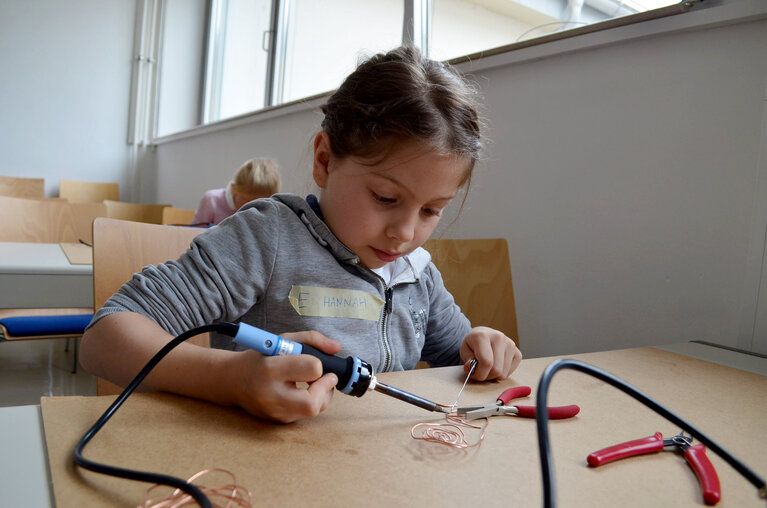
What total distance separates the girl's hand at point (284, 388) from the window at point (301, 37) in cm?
63

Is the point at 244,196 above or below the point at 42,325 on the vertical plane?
above

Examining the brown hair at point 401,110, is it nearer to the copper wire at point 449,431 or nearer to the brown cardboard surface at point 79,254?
the copper wire at point 449,431

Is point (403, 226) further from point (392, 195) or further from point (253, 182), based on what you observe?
point (253, 182)

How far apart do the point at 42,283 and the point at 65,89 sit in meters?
4.30

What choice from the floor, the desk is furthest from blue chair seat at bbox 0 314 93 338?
the floor

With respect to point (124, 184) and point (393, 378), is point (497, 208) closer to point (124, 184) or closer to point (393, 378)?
point (393, 378)

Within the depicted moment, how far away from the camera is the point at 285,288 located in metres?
0.83

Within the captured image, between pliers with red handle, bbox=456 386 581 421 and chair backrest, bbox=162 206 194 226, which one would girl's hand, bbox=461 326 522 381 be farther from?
chair backrest, bbox=162 206 194 226

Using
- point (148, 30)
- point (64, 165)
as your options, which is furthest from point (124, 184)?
point (148, 30)

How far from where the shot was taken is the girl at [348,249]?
0.69m

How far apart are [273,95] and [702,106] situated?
2.84 metres

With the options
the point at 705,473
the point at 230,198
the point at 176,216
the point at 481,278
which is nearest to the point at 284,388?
the point at 705,473

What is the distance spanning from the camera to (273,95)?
140 inches

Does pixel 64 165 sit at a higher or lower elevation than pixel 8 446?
higher
